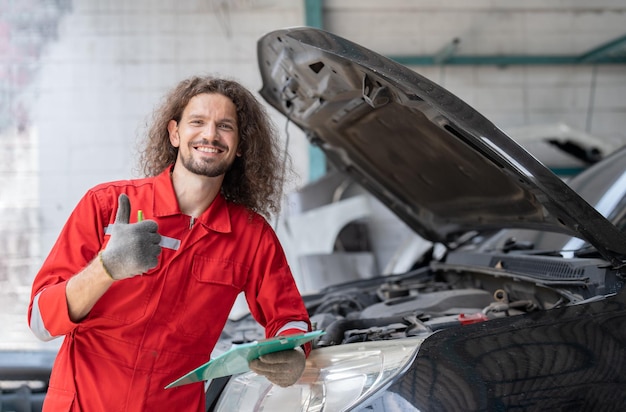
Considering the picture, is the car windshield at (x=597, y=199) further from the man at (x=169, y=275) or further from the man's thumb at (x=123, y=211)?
the man's thumb at (x=123, y=211)

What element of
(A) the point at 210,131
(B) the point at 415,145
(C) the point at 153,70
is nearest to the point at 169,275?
(A) the point at 210,131

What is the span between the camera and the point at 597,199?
205 cm

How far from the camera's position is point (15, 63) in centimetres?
546

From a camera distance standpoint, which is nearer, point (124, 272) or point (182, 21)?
point (124, 272)

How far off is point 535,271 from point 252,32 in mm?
4494

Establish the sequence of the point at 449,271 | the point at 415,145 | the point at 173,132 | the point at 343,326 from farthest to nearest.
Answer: the point at 449,271 < the point at 415,145 < the point at 343,326 < the point at 173,132

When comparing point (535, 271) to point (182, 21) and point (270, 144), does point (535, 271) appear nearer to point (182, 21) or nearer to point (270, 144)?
point (270, 144)

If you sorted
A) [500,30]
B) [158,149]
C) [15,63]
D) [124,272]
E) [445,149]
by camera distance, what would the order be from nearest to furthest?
1. [124,272]
2. [158,149]
3. [445,149]
4. [15,63]
5. [500,30]

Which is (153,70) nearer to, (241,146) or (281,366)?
(241,146)

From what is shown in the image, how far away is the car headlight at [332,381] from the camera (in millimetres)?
1260

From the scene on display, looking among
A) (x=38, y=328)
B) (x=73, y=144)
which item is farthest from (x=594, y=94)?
(x=38, y=328)

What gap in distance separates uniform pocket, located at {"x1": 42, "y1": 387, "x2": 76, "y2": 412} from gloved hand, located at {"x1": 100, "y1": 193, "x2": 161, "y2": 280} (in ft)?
1.15

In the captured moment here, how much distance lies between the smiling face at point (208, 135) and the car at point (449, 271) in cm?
29

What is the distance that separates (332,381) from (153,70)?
4.85 m
